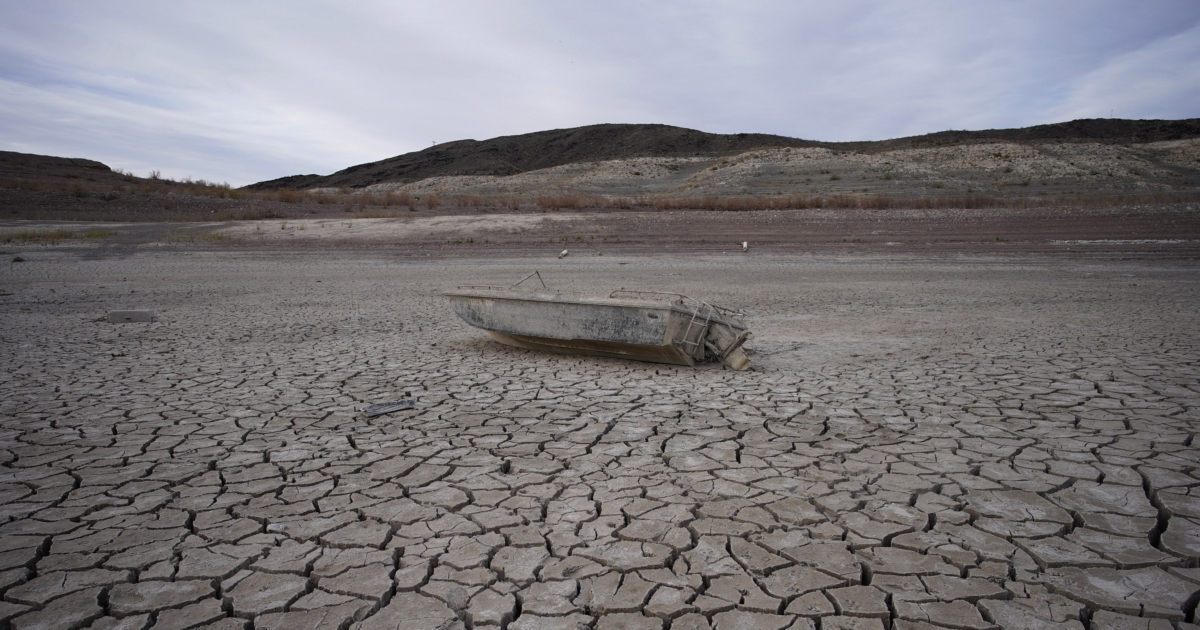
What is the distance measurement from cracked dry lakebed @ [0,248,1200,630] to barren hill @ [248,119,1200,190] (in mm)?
45132

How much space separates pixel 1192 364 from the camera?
5.72 metres

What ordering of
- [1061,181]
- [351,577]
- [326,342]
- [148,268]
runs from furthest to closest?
[1061,181] → [148,268] → [326,342] → [351,577]

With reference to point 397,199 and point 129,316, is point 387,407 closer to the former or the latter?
point 129,316

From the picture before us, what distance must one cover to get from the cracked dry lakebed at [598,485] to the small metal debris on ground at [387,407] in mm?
137

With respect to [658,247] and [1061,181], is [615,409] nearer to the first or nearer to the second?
[658,247]

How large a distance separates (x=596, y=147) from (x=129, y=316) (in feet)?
193

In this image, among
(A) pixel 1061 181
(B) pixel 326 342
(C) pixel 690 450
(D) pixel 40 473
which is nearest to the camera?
(D) pixel 40 473

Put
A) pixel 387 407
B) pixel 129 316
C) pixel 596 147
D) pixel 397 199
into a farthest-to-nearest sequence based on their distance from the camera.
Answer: pixel 596 147
pixel 397 199
pixel 129 316
pixel 387 407

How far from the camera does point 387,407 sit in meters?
4.68

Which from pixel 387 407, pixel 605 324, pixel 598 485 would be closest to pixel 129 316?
pixel 387 407

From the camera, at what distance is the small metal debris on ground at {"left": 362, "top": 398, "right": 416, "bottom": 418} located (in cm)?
458

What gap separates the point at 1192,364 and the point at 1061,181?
Result: 29.4 m

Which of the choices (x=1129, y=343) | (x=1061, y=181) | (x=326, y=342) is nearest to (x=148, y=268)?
(x=326, y=342)

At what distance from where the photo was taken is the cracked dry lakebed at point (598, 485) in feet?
7.88
